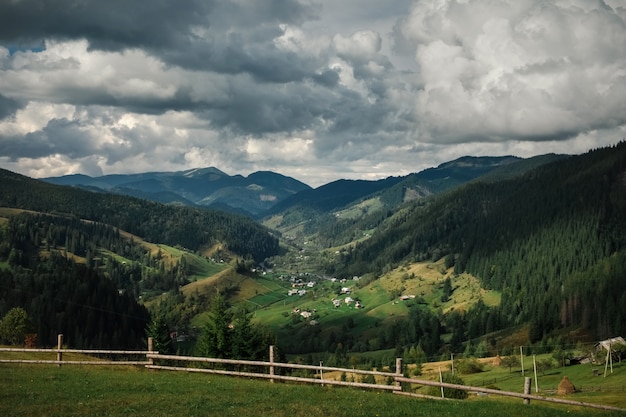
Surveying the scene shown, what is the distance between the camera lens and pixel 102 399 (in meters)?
29.9

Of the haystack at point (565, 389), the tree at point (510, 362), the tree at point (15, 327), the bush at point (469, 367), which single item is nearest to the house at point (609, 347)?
the tree at point (510, 362)

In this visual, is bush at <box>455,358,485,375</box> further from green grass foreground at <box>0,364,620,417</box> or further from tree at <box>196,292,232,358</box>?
green grass foreground at <box>0,364,620,417</box>

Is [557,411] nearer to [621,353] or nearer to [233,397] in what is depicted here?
[233,397]

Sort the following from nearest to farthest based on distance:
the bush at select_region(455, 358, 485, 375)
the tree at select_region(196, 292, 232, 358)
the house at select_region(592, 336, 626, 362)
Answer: the tree at select_region(196, 292, 232, 358) < the house at select_region(592, 336, 626, 362) < the bush at select_region(455, 358, 485, 375)

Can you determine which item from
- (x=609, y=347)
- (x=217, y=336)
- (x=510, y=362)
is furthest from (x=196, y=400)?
(x=510, y=362)

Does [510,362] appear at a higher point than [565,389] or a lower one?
lower

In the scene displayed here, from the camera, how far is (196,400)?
30.6 metres

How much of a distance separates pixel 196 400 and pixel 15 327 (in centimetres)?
10016

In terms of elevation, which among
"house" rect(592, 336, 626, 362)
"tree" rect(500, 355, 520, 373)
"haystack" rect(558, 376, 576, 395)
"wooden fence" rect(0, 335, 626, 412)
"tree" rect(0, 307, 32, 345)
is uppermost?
"wooden fence" rect(0, 335, 626, 412)

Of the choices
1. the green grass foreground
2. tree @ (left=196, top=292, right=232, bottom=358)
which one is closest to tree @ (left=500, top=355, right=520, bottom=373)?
tree @ (left=196, top=292, right=232, bottom=358)

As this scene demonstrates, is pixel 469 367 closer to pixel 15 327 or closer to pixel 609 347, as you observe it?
pixel 609 347

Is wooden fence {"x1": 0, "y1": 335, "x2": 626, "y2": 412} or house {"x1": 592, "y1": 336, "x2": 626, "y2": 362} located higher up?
wooden fence {"x1": 0, "y1": 335, "x2": 626, "y2": 412}

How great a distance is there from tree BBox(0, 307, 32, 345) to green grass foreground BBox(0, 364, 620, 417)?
81.9m

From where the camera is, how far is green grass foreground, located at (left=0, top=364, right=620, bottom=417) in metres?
27.6
